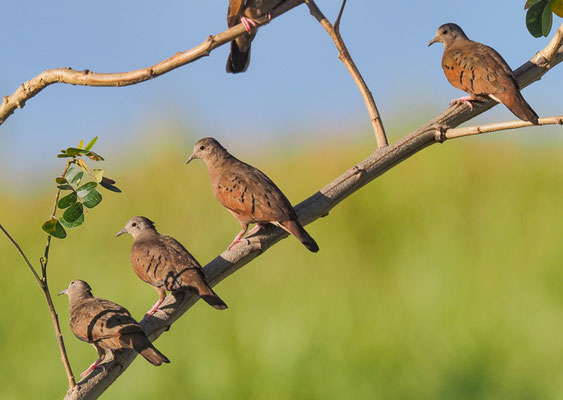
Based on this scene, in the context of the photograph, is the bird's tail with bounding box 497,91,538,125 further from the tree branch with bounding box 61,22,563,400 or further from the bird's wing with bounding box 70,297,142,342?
the bird's wing with bounding box 70,297,142,342

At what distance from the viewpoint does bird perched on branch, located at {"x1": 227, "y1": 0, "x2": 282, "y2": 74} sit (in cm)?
533

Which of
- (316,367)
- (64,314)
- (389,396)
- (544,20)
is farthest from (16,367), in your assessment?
(544,20)

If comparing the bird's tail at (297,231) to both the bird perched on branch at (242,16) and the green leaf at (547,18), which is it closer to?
the green leaf at (547,18)

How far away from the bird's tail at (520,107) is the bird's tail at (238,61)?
235 centimetres

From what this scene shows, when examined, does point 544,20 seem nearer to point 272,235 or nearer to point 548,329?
point 272,235

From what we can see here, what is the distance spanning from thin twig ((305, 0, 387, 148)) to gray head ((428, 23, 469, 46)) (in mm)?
1550

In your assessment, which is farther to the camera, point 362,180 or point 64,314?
point 64,314

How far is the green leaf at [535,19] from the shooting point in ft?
10.0

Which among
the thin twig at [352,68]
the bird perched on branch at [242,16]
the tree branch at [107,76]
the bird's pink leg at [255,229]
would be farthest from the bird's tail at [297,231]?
the bird perched on branch at [242,16]

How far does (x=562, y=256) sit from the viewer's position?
659 centimetres

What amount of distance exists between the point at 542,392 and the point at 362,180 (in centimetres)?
349

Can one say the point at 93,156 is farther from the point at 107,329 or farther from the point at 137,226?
the point at 137,226

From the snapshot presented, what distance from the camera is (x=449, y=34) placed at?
533 centimetres

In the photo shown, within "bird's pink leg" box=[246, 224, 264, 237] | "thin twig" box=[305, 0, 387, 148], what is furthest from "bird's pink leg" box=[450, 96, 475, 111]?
"bird's pink leg" box=[246, 224, 264, 237]
